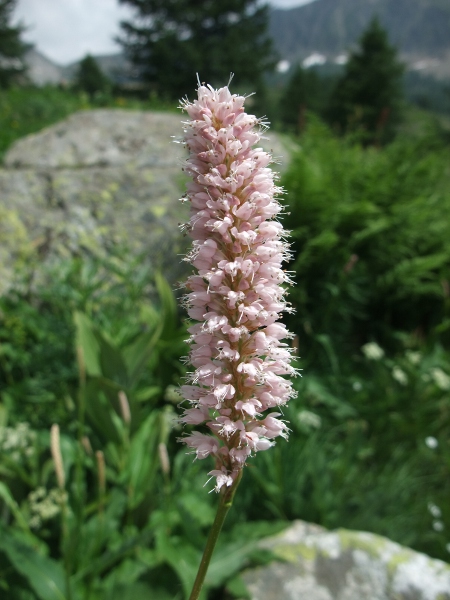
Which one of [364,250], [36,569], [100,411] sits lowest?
[36,569]

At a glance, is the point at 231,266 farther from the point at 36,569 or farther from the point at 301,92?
the point at 301,92

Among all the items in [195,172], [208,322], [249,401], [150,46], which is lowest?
[249,401]

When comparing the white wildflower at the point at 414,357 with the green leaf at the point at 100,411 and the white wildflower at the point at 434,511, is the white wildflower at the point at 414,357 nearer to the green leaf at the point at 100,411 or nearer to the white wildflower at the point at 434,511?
the white wildflower at the point at 434,511

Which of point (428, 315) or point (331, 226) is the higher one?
point (331, 226)

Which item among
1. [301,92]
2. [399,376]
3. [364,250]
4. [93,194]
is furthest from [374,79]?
[399,376]

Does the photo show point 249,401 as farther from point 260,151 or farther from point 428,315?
point 428,315

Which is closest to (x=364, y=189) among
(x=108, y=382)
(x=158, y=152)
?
(x=158, y=152)

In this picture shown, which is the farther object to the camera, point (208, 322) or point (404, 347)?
point (404, 347)
